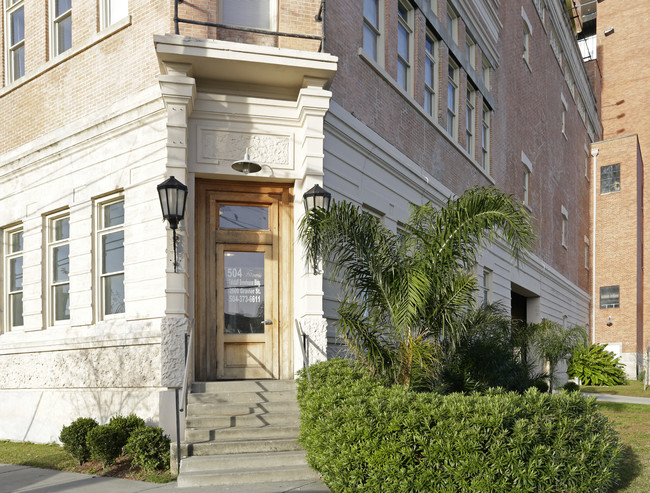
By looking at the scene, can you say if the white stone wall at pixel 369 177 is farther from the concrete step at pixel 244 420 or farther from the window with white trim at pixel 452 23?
the window with white trim at pixel 452 23

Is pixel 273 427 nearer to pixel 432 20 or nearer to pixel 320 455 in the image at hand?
pixel 320 455

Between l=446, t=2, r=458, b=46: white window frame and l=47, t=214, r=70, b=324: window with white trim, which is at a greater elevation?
l=446, t=2, r=458, b=46: white window frame

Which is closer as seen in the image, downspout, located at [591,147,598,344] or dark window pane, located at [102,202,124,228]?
dark window pane, located at [102,202,124,228]

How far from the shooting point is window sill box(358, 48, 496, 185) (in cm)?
1260

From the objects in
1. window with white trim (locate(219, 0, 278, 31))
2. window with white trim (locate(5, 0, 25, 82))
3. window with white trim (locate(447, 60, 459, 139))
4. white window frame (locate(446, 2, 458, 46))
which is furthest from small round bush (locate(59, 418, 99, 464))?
white window frame (locate(446, 2, 458, 46))

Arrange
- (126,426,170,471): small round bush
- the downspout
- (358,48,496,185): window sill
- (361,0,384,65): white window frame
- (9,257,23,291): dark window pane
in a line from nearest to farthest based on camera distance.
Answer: (126,426,170,471): small round bush < (358,48,496,185): window sill < (9,257,23,291): dark window pane < (361,0,384,65): white window frame < the downspout

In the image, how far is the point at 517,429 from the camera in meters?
6.39

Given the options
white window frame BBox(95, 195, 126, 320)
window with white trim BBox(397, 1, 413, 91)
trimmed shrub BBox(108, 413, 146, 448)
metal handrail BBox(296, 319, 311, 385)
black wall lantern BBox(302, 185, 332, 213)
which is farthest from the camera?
window with white trim BBox(397, 1, 413, 91)

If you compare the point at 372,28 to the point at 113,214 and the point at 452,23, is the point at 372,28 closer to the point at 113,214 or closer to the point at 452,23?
the point at 452,23

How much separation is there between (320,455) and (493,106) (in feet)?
53.0

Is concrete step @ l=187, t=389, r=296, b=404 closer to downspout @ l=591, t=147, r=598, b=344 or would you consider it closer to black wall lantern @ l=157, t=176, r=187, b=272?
black wall lantern @ l=157, t=176, r=187, b=272

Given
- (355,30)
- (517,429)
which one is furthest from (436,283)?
(355,30)

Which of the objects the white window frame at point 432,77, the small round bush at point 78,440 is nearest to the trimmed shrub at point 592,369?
the white window frame at point 432,77

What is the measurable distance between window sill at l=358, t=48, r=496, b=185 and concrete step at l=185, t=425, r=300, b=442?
696 cm
